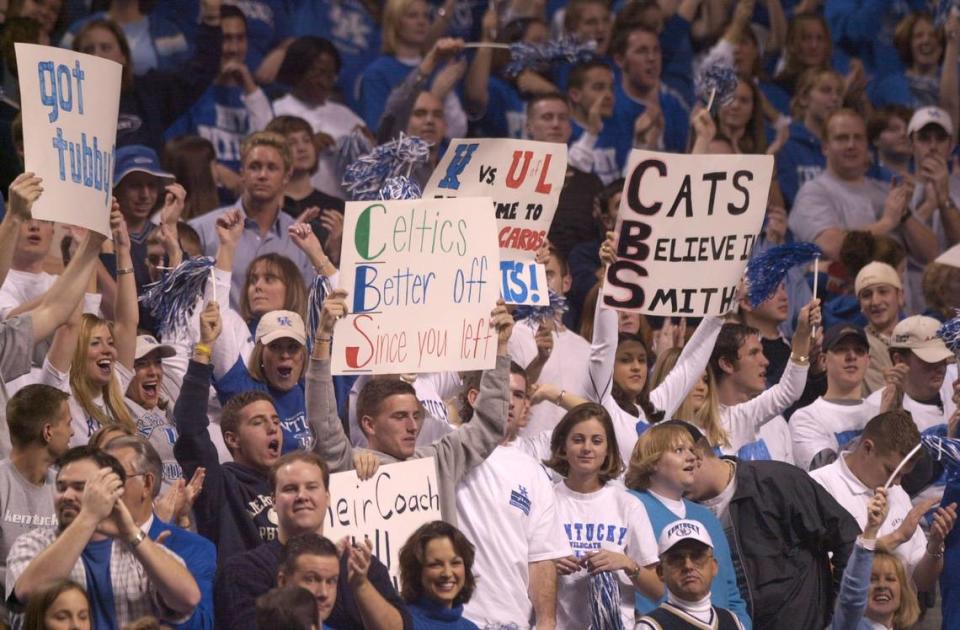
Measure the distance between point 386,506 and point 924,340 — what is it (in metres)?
3.41

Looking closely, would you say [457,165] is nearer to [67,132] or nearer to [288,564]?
[67,132]

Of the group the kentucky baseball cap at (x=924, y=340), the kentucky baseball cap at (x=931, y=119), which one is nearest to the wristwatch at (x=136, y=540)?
the kentucky baseball cap at (x=924, y=340)

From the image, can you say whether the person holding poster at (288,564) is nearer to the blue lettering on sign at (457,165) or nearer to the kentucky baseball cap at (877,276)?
the blue lettering on sign at (457,165)

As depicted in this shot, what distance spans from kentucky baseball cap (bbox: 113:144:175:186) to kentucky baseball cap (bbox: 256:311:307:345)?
150 cm

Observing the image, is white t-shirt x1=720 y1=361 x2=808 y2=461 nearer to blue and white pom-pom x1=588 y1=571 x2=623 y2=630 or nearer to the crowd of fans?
the crowd of fans

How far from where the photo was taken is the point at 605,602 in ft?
25.4

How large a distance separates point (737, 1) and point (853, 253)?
133 inches

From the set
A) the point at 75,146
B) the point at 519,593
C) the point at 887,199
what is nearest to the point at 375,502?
the point at 519,593

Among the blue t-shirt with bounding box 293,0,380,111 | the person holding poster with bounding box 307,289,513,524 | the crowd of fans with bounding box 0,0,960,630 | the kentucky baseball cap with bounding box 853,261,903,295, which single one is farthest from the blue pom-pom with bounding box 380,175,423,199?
the blue t-shirt with bounding box 293,0,380,111

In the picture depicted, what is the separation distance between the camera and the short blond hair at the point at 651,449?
316 inches

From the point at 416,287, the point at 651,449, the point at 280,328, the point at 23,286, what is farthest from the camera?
the point at 23,286

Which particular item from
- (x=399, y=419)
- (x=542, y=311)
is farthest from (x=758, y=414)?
(x=399, y=419)

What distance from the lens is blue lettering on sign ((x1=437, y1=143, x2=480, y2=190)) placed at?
9602 mm

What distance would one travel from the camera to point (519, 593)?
7766 mm
